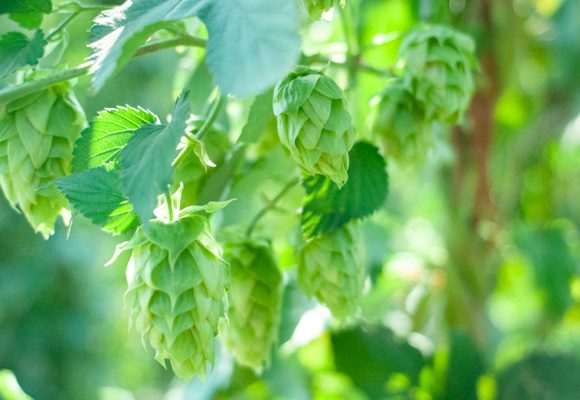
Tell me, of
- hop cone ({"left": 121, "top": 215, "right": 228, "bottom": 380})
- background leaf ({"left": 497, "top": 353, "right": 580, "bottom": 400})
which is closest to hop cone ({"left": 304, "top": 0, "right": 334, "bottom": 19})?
hop cone ({"left": 121, "top": 215, "right": 228, "bottom": 380})

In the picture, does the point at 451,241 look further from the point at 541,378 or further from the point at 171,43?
the point at 171,43

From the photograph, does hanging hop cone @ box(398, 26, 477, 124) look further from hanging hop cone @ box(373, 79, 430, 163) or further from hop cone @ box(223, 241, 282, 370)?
hop cone @ box(223, 241, 282, 370)

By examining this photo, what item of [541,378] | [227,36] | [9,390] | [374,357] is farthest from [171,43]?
[541,378]

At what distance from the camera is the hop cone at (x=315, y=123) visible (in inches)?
22.7

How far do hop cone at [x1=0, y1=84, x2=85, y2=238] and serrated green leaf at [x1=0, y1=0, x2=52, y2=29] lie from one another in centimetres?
5

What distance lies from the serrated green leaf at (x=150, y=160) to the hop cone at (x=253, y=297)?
0.64 feet

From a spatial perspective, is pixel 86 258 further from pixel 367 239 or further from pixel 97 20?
pixel 97 20

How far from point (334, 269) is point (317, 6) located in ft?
0.76

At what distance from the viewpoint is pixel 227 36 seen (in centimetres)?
48

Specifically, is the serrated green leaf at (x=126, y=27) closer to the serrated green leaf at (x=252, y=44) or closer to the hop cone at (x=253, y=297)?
the serrated green leaf at (x=252, y=44)

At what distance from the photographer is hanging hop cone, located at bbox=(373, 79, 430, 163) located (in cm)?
74

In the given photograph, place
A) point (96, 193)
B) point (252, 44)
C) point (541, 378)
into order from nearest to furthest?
point (252, 44), point (96, 193), point (541, 378)

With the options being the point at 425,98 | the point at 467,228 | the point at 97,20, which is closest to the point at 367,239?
the point at 467,228

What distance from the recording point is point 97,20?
0.53 meters
